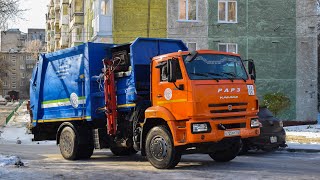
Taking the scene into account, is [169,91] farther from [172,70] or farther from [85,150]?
[85,150]

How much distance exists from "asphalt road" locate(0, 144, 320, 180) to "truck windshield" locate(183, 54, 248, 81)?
2.24 metres

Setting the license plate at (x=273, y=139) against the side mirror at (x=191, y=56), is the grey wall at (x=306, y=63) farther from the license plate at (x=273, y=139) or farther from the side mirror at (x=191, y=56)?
the side mirror at (x=191, y=56)

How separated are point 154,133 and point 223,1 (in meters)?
25.2

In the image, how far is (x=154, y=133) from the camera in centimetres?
1175

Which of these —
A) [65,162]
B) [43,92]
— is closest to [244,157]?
[65,162]

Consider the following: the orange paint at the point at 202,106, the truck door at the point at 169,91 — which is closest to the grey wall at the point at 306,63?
the orange paint at the point at 202,106

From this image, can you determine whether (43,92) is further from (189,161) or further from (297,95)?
(297,95)

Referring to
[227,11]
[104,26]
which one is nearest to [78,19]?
[104,26]

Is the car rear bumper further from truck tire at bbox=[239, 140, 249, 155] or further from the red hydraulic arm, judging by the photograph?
the red hydraulic arm

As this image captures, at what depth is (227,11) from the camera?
Result: 35.3 meters

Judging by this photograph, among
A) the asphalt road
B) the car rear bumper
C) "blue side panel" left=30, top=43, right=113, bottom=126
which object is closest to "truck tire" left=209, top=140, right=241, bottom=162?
the asphalt road

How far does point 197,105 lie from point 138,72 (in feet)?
7.68

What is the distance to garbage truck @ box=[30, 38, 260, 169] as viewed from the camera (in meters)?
11.2

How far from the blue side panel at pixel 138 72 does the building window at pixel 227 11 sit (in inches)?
892
